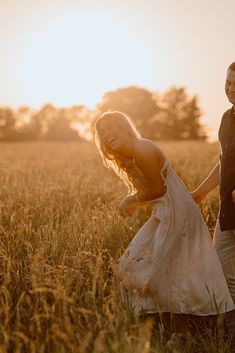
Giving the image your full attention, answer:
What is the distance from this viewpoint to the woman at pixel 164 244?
363 centimetres

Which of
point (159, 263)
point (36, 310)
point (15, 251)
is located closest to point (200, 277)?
point (159, 263)

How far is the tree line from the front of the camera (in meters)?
60.6

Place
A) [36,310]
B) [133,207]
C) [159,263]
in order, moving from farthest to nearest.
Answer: [133,207], [159,263], [36,310]

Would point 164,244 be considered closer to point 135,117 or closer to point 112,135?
point 112,135

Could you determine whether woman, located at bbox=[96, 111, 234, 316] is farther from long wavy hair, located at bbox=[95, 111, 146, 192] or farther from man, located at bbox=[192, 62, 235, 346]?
man, located at bbox=[192, 62, 235, 346]

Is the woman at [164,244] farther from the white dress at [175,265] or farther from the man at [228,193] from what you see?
the man at [228,193]

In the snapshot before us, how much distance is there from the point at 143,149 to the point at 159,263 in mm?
802

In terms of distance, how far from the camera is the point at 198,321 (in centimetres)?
377

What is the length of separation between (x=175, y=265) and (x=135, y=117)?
54.4 metres

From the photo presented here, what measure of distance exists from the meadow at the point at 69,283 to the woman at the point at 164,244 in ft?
0.77

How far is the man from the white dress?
28cm

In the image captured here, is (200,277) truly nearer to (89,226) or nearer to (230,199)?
(230,199)

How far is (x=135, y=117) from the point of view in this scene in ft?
189

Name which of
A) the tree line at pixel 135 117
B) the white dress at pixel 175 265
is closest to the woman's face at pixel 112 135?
the white dress at pixel 175 265
